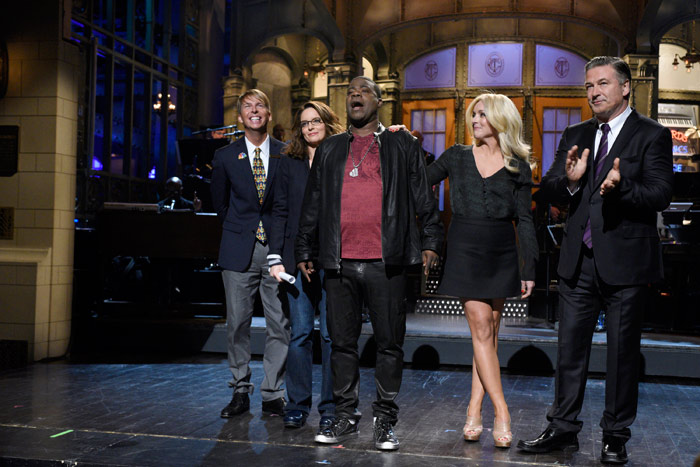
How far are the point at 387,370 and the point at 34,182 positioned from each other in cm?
385

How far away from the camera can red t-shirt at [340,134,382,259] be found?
3.49 m

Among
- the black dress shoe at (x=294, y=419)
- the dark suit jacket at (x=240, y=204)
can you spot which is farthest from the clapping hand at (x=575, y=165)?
the black dress shoe at (x=294, y=419)

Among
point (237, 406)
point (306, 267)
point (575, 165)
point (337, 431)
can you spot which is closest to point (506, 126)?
point (575, 165)

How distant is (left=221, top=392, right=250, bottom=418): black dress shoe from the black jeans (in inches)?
30.2

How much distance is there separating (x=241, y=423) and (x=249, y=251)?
95cm

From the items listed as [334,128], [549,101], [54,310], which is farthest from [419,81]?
[334,128]

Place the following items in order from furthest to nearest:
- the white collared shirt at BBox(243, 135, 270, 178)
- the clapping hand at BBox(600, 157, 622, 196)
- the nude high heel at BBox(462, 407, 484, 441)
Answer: the white collared shirt at BBox(243, 135, 270, 178)
the nude high heel at BBox(462, 407, 484, 441)
the clapping hand at BBox(600, 157, 622, 196)

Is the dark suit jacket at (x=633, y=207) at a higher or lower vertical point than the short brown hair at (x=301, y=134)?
lower

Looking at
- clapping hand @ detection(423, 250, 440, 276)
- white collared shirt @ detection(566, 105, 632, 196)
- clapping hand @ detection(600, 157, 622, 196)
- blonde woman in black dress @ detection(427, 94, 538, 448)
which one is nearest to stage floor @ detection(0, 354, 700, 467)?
blonde woman in black dress @ detection(427, 94, 538, 448)

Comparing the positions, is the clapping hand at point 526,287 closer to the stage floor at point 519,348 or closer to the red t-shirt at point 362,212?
the red t-shirt at point 362,212

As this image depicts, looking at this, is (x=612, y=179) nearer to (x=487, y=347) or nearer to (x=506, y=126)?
(x=506, y=126)

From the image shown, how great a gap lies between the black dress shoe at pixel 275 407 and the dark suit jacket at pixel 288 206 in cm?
79

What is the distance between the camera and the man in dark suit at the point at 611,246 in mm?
3244

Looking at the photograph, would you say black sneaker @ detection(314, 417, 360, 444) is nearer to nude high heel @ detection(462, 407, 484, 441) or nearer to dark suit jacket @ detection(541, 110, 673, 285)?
nude high heel @ detection(462, 407, 484, 441)
